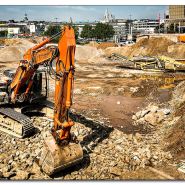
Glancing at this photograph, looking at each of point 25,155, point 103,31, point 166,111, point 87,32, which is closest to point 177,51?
point 166,111

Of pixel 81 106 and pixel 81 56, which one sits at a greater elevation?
pixel 81 56

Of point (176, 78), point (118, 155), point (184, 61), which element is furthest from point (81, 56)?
point (118, 155)

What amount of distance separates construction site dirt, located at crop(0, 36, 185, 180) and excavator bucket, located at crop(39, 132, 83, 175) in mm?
348

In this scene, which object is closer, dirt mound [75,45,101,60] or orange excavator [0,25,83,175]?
orange excavator [0,25,83,175]

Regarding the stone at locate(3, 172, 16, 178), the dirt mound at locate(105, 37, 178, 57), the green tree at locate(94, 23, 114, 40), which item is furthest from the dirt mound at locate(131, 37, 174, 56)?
the stone at locate(3, 172, 16, 178)

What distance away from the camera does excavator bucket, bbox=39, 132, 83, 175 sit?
9.18m

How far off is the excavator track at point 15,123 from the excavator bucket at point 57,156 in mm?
2322

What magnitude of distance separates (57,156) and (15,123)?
3422 mm

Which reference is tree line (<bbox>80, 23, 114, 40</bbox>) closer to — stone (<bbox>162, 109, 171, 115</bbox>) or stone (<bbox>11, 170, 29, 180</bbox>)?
stone (<bbox>162, 109, 171, 115</bbox>)

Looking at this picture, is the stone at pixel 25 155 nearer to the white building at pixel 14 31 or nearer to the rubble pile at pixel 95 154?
the rubble pile at pixel 95 154

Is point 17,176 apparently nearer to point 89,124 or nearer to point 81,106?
point 89,124

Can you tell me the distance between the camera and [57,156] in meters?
9.18

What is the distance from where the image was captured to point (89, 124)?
13.6m

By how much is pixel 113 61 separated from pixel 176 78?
1427cm
